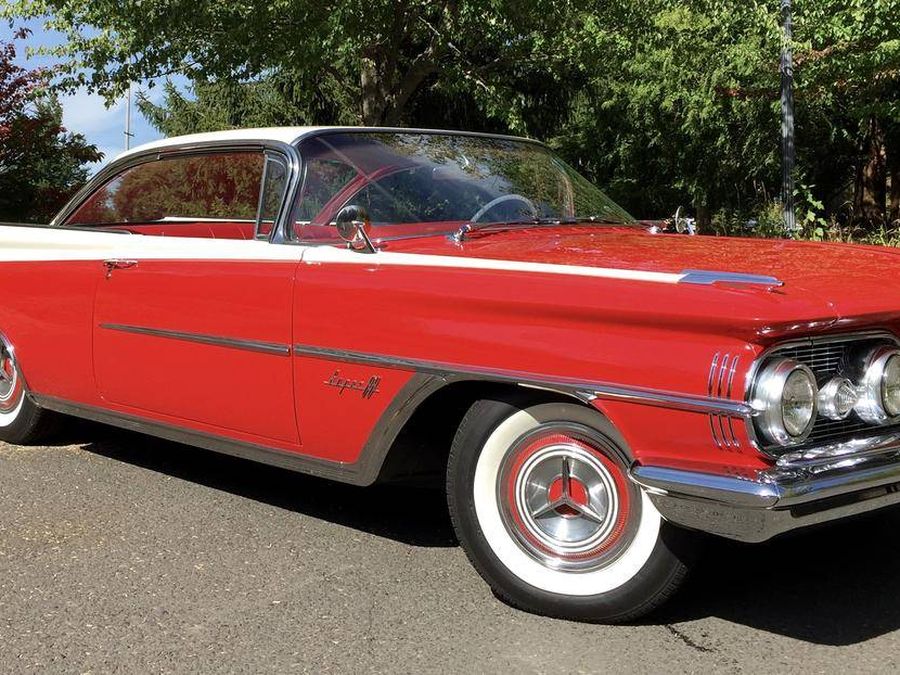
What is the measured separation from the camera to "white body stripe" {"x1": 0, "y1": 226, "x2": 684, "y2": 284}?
9.40 feet

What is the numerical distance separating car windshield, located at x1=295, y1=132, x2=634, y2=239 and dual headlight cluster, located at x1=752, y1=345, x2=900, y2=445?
1476 mm

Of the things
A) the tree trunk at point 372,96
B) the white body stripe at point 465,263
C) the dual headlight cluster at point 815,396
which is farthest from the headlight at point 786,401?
the tree trunk at point 372,96

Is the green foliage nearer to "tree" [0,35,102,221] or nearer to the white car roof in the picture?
"tree" [0,35,102,221]

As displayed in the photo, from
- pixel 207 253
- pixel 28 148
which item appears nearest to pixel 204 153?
pixel 207 253

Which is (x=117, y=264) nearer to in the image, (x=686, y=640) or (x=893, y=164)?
(x=686, y=640)

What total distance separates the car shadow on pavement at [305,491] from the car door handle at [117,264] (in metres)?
0.99

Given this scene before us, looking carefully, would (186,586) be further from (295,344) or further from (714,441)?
(714,441)

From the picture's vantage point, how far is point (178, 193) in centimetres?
470

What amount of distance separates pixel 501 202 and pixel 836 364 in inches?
63.4

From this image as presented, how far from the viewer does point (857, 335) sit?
267 cm

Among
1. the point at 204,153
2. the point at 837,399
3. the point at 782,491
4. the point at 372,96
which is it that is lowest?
the point at 782,491

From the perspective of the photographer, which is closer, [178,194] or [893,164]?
[178,194]

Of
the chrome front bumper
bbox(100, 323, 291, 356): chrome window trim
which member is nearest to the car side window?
bbox(100, 323, 291, 356): chrome window trim

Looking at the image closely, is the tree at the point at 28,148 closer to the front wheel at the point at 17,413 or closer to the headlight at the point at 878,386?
the front wheel at the point at 17,413
